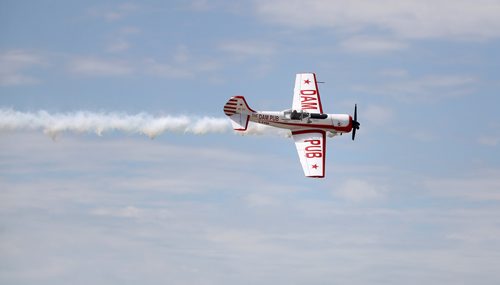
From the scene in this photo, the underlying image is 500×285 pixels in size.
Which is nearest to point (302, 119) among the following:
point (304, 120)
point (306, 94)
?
point (304, 120)

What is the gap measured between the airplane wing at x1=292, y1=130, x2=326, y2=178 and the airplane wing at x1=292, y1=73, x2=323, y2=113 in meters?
3.26

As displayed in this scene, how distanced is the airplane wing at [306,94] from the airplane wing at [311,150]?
10.7 ft

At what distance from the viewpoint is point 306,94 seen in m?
88.4

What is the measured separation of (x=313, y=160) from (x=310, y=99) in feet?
29.2

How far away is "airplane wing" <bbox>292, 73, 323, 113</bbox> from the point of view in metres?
87.7

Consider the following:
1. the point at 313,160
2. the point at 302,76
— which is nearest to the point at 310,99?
the point at 302,76

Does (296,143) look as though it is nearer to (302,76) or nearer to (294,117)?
(294,117)

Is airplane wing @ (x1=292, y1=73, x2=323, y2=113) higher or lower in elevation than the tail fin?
higher

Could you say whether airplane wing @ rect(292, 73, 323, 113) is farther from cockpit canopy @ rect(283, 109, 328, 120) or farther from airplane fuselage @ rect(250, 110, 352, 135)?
airplane fuselage @ rect(250, 110, 352, 135)

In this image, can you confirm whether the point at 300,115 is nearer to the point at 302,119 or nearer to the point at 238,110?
the point at 302,119

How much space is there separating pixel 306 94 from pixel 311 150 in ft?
25.6

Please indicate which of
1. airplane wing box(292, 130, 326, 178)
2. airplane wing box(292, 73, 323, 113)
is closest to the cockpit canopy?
airplane wing box(292, 130, 326, 178)

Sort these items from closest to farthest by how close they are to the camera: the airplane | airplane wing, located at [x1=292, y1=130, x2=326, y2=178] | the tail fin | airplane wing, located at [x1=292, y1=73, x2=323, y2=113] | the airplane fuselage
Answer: airplane wing, located at [x1=292, y1=130, x2=326, y2=178] < the airplane < the airplane fuselage < the tail fin < airplane wing, located at [x1=292, y1=73, x2=323, y2=113]

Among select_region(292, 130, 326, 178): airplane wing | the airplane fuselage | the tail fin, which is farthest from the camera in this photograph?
A: the tail fin
